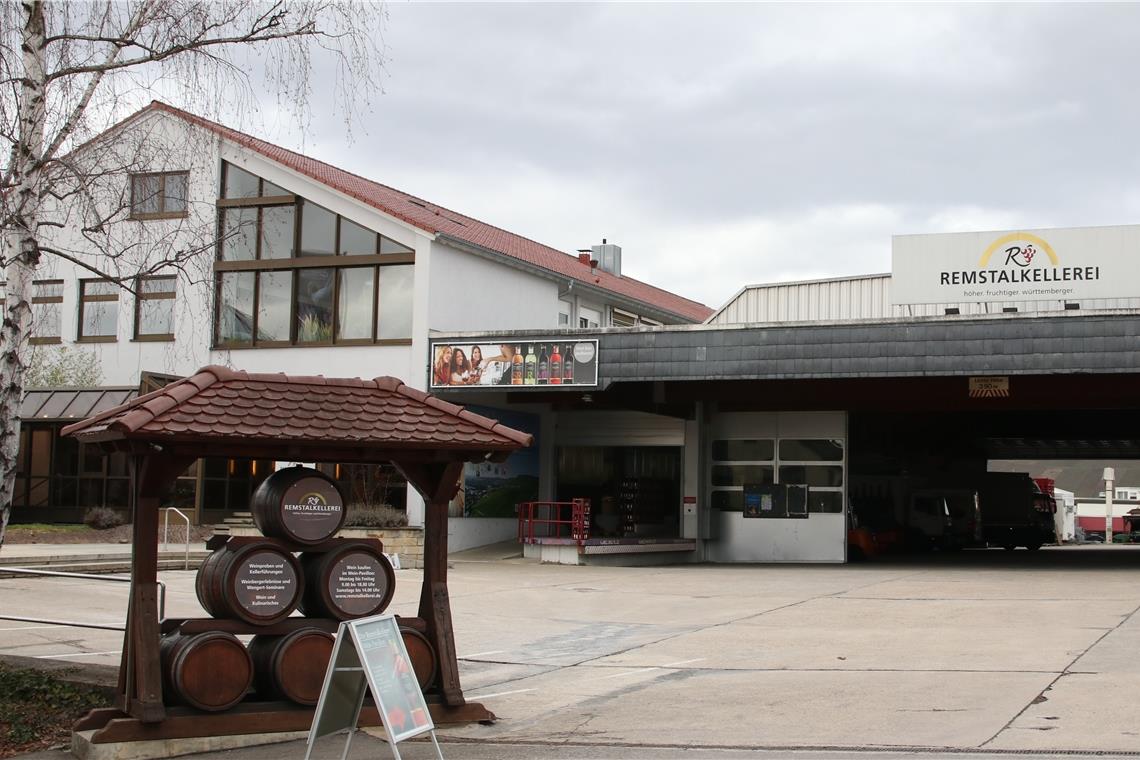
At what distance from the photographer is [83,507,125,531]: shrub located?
29000mm

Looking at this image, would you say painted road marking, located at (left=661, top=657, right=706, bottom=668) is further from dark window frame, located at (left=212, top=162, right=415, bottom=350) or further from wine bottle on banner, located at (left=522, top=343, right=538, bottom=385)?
dark window frame, located at (left=212, top=162, right=415, bottom=350)

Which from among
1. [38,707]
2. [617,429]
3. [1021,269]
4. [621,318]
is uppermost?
[621,318]

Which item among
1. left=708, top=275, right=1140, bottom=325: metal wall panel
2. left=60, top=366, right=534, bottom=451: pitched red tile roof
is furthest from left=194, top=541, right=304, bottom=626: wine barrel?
left=708, top=275, right=1140, bottom=325: metal wall panel

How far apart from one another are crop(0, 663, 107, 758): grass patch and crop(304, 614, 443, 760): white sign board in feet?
8.24

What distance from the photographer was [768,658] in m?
13.1

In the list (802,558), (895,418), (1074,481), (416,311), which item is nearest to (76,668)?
(416,311)

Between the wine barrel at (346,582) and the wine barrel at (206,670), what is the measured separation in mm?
727

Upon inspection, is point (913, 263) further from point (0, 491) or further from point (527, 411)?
point (0, 491)

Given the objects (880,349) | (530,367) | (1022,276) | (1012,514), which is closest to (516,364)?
(530,367)

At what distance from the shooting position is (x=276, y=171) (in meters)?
30.2

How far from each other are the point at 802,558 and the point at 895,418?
28.5 feet

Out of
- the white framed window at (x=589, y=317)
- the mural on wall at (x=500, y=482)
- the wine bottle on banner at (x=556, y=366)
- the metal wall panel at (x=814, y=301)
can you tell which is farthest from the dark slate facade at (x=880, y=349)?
the white framed window at (x=589, y=317)

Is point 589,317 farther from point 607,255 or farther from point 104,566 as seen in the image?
point 104,566

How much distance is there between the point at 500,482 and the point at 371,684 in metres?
23.1
